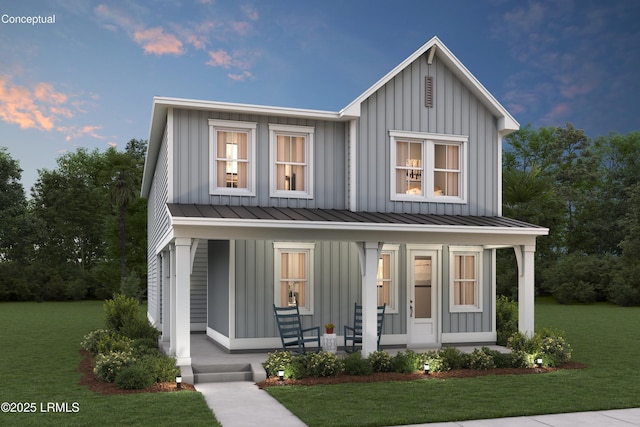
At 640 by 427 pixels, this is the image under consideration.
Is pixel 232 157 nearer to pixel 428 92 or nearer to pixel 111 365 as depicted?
pixel 428 92

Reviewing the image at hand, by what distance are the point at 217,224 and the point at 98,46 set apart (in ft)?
133

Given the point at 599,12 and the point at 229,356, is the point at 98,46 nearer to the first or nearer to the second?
the point at 229,356

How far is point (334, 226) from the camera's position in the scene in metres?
13.1

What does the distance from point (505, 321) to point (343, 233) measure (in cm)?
647

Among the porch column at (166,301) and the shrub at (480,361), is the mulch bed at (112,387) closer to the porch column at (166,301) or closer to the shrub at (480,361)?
the porch column at (166,301)

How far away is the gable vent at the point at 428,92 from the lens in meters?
16.1

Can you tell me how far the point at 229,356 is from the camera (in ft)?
45.9

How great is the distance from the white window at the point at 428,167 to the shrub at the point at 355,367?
473 centimetres

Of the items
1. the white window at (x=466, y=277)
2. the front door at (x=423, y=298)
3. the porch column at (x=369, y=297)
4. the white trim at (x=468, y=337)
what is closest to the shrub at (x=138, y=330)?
the porch column at (x=369, y=297)

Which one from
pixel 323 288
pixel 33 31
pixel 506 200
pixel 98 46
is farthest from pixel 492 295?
pixel 33 31

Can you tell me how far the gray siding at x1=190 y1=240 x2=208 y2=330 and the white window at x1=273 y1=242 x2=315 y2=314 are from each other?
566 centimetres

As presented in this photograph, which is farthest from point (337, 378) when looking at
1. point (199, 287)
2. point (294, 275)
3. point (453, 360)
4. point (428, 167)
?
point (199, 287)

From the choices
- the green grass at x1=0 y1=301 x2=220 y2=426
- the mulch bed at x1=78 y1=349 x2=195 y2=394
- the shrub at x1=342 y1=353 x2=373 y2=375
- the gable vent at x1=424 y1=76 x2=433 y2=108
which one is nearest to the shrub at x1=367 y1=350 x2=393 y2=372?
the shrub at x1=342 y1=353 x2=373 y2=375

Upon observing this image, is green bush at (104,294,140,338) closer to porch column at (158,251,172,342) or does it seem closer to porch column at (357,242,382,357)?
porch column at (158,251,172,342)
